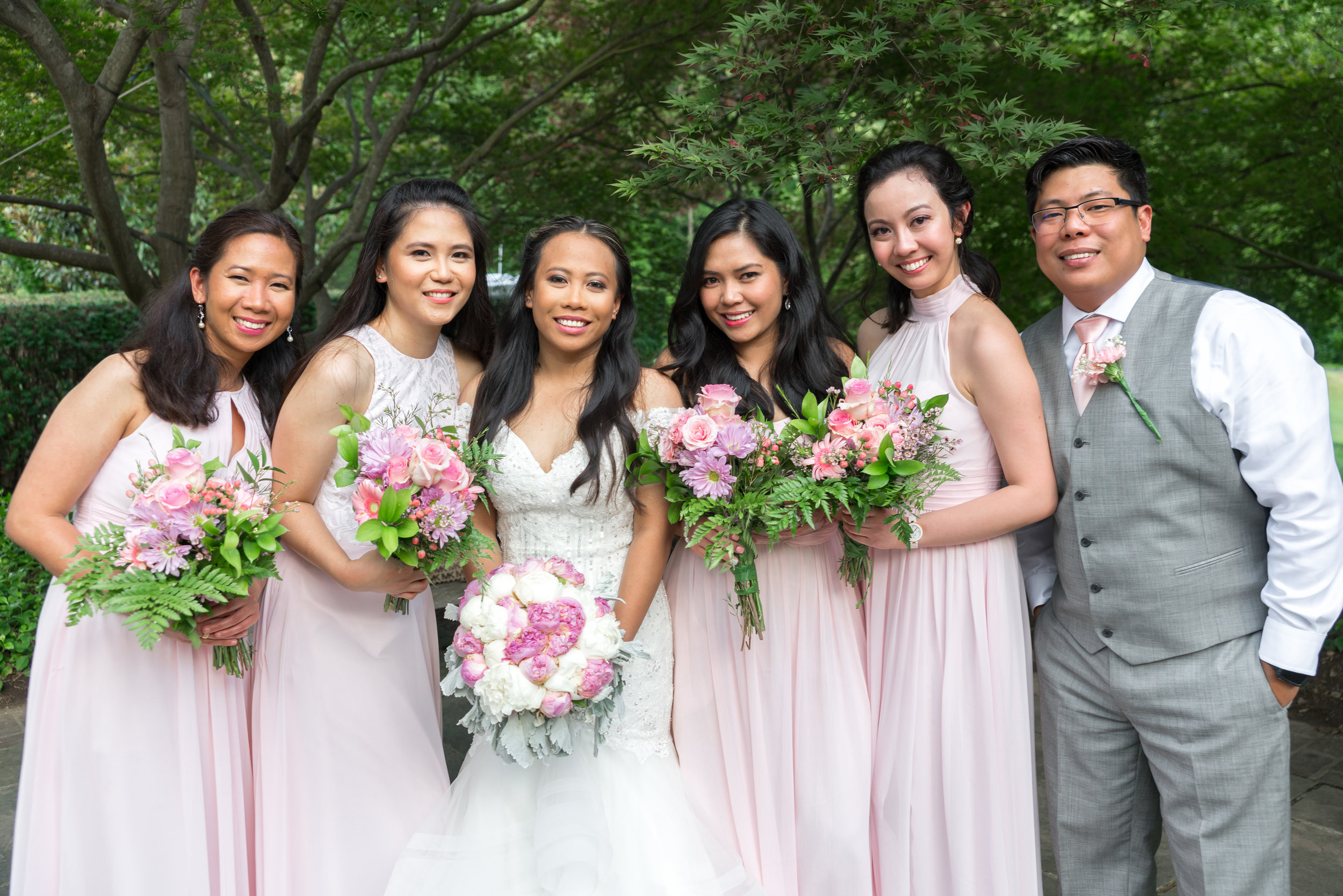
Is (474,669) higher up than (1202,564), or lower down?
lower down

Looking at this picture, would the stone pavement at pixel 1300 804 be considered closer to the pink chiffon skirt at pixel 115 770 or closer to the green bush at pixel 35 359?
the pink chiffon skirt at pixel 115 770

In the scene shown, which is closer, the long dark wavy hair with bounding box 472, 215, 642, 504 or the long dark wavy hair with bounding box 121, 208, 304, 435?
the long dark wavy hair with bounding box 121, 208, 304, 435

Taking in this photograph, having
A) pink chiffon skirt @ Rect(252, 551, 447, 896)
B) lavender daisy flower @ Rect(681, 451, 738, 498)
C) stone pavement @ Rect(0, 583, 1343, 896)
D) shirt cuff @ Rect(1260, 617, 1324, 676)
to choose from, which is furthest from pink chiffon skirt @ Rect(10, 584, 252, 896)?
shirt cuff @ Rect(1260, 617, 1324, 676)

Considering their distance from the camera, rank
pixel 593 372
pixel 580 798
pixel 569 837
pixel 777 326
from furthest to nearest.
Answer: pixel 777 326, pixel 593 372, pixel 580 798, pixel 569 837

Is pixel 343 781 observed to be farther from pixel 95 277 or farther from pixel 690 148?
pixel 95 277

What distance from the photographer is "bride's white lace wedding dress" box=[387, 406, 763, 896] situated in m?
2.73

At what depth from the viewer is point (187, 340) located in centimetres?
304

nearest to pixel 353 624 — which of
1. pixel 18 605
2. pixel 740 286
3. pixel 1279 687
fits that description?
pixel 740 286

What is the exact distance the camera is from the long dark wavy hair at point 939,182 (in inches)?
127

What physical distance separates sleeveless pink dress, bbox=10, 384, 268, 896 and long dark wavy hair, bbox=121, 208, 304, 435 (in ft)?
0.24

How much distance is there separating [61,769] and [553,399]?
1.83 m
